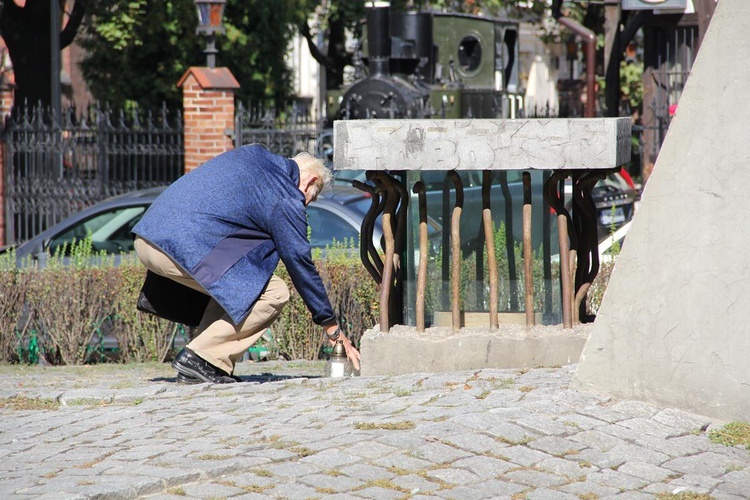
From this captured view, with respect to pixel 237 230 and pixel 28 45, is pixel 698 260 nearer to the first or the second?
pixel 237 230

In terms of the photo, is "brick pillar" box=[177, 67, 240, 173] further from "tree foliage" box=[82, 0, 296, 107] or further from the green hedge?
the green hedge

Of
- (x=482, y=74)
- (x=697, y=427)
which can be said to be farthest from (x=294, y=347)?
(x=482, y=74)

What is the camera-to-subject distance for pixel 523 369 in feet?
19.7

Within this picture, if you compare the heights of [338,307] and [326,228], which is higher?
[326,228]

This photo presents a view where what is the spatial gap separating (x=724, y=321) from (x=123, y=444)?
8.18 ft

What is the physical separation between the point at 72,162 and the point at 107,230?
20.9ft

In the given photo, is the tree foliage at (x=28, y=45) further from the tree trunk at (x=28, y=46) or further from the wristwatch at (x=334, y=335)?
the wristwatch at (x=334, y=335)

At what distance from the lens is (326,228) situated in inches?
396

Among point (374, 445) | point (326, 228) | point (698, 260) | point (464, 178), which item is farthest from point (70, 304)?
point (698, 260)

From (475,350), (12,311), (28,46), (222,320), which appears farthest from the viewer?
(28,46)

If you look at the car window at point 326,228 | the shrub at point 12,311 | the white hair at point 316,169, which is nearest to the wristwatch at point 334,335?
the white hair at point 316,169

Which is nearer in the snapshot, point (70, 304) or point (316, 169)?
point (316, 169)

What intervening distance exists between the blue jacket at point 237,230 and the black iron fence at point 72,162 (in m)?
9.96

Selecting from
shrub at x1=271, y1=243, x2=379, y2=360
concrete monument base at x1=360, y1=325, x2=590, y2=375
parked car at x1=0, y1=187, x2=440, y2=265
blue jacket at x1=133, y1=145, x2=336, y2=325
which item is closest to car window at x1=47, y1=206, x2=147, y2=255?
parked car at x1=0, y1=187, x2=440, y2=265
